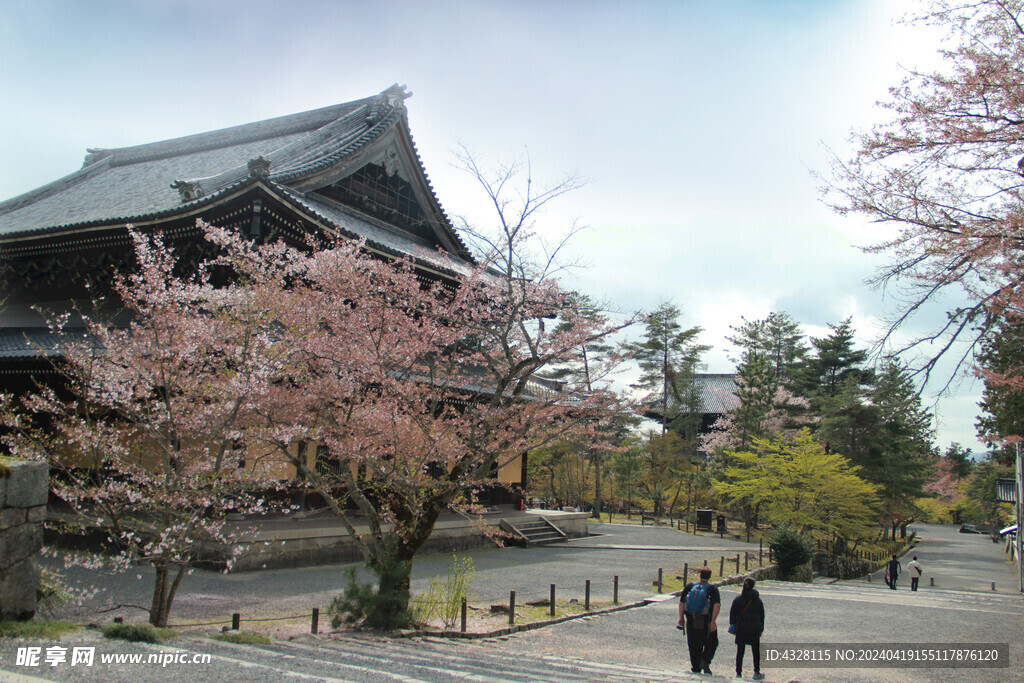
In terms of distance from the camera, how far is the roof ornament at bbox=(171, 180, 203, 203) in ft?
48.0

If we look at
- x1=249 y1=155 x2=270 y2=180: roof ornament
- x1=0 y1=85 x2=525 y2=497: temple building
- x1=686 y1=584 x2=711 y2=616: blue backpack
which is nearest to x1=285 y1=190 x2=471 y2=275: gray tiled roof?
x1=0 y1=85 x2=525 y2=497: temple building

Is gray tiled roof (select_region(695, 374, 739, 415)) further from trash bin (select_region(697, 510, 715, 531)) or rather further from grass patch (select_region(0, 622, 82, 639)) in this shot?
grass patch (select_region(0, 622, 82, 639))

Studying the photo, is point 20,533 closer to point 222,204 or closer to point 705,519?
point 222,204

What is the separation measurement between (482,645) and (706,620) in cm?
305

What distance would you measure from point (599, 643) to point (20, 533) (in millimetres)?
7466

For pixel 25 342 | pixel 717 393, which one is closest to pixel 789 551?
pixel 25 342

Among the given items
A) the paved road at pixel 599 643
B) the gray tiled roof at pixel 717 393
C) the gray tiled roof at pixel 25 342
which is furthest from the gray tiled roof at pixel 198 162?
the gray tiled roof at pixel 717 393

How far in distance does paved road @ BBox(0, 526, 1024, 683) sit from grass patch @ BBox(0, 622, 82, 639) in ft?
0.78

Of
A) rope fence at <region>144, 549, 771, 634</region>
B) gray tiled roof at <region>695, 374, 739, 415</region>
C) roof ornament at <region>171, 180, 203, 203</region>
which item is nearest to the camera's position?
rope fence at <region>144, 549, 771, 634</region>

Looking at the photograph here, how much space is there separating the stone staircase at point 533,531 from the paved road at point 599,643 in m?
0.86

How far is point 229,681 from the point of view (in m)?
4.91

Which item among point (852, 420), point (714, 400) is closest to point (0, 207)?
point (852, 420)

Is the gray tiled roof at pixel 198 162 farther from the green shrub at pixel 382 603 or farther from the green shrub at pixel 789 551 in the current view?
the green shrub at pixel 789 551

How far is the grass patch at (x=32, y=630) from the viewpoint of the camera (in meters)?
5.30
